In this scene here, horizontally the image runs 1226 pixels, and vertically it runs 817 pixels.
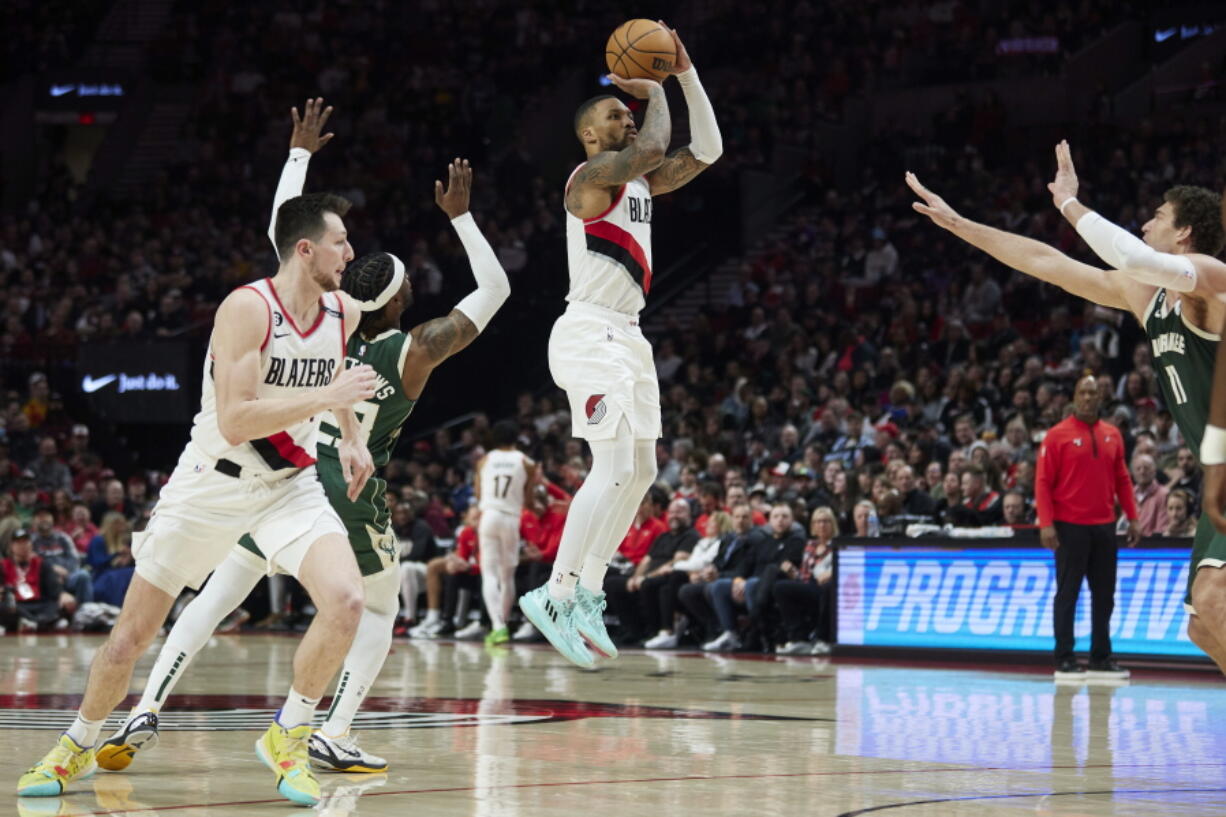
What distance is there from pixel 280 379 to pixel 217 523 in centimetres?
60

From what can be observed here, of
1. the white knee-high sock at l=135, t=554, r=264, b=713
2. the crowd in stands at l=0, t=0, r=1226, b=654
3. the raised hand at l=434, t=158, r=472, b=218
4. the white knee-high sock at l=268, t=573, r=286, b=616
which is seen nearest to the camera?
the white knee-high sock at l=135, t=554, r=264, b=713

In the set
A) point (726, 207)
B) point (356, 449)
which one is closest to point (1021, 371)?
point (726, 207)

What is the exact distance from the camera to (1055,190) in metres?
6.96

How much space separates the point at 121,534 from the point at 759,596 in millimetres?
8602

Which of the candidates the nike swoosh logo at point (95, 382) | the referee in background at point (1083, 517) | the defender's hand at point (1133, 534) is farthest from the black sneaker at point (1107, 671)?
the nike swoosh logo at point (95, 382)

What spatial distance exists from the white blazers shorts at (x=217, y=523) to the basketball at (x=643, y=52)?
277 cm

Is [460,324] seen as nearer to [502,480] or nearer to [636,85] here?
[636,85]

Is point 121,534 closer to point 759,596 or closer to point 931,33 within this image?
point 759,596

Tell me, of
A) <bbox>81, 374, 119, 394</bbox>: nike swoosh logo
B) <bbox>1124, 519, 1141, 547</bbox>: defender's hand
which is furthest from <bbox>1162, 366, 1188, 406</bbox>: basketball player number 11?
<bbox>81, 374, 119, 394</bbox>: nike swoosh logo

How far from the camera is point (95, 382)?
2477 cm

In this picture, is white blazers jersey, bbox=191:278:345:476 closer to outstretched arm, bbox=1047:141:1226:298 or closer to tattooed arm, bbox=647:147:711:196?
tattooed arm, bbox=647:147:711:196

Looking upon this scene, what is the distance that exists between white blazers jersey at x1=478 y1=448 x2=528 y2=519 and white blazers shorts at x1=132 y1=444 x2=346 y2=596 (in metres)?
10.6

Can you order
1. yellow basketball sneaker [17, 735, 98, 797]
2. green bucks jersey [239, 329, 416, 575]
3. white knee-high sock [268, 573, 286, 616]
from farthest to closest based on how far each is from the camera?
white knee-high sock [268, 573, 286, 616]
green bucks jersey [239, 329, 416, 575]
yellow basketball sneaker [17, 735, 98, 797]

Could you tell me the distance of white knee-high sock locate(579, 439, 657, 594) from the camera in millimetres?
8539
